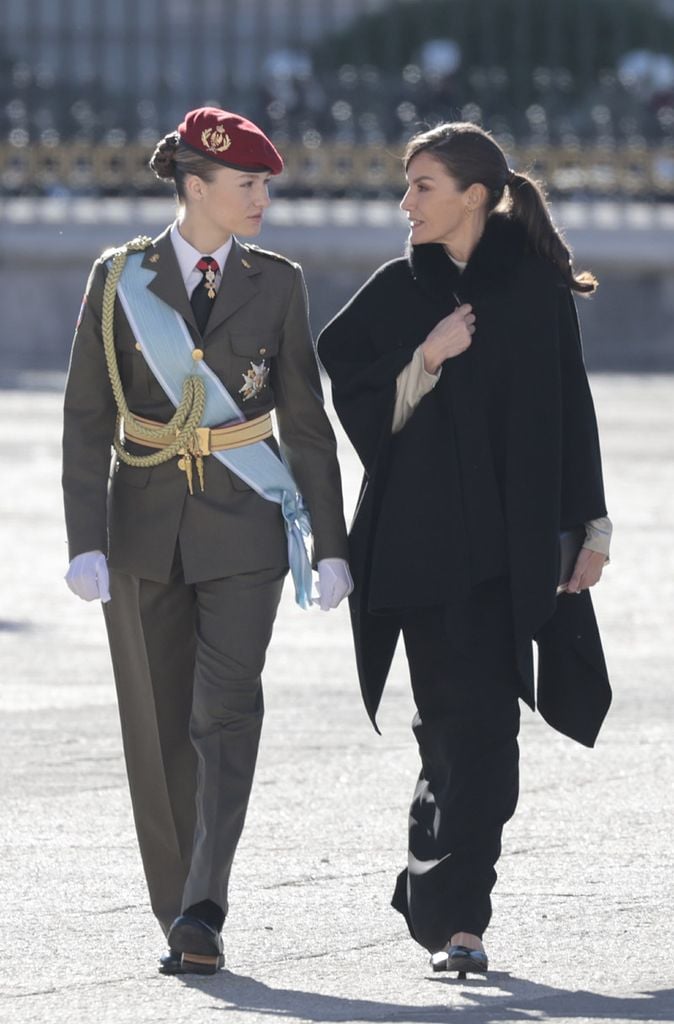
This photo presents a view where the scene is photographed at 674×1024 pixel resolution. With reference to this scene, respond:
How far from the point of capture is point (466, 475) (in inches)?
193

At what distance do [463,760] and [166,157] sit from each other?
1.40 m

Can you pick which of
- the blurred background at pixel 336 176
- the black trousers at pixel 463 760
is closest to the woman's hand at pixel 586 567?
the black trousers at pixel 463 760

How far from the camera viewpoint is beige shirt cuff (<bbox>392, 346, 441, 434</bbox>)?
16.1 feet

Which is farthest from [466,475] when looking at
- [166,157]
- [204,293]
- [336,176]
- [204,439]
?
[336,176]

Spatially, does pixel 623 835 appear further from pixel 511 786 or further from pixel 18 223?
pixel 18 223

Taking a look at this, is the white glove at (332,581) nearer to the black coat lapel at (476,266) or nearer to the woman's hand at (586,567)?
the woman's hand at (586,567)

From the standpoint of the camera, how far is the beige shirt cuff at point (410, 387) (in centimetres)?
489

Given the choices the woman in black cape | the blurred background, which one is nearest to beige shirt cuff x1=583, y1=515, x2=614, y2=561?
the woman in black cape

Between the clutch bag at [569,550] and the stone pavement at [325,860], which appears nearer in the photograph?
the stone pavement at [325,860]

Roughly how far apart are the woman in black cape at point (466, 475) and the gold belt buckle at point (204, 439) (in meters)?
0.29

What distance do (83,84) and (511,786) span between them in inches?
743

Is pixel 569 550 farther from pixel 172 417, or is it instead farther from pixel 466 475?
pixel 172 417

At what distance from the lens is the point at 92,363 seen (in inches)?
195

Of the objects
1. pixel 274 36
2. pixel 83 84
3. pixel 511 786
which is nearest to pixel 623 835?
pixel 511 786
